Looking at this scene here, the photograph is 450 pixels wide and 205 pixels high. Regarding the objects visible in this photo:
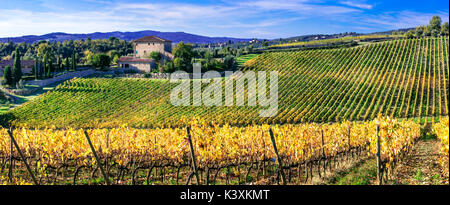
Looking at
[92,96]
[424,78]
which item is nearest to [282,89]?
[424,78]

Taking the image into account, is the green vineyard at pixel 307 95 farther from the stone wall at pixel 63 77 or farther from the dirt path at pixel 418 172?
the dirt path at pixel 418 172

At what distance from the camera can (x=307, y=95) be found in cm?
2961

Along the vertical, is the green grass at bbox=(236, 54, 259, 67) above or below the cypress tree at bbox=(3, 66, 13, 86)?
above

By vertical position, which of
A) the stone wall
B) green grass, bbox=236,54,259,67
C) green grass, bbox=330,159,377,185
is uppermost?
green grass, bbox=236,54,259,67

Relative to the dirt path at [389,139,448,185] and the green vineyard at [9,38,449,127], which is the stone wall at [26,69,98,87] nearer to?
the green vineyard at [9,38,449,127]

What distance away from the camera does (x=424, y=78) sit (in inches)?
1293

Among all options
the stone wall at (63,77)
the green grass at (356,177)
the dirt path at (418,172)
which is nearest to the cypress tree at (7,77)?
the stone wall at (63,77)

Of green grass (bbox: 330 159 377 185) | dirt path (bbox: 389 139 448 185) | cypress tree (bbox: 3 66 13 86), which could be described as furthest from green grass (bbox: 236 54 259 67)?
green grass (bbox: 330 159 377 185)

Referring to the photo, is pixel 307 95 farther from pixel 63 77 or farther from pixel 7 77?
pixel 7 77

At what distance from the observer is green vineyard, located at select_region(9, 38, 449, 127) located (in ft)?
79.6

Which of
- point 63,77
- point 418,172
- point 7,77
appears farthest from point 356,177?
point 63,77

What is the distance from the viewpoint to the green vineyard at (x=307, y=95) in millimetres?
24250

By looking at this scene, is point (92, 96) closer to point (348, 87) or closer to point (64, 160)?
point (348, 87)

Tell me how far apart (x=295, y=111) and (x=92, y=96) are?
20.4 meters
